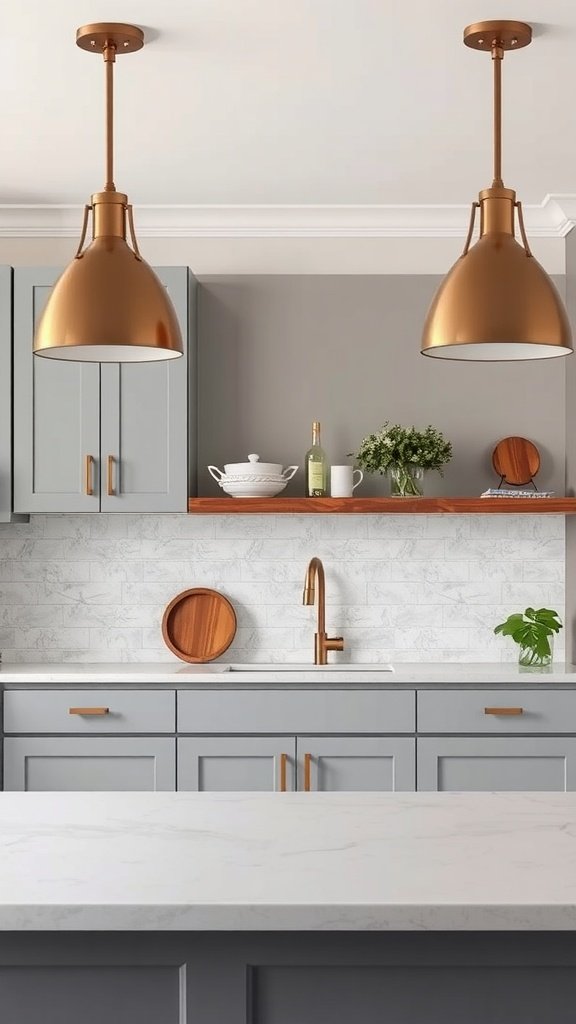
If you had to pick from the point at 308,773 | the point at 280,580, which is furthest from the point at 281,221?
the point at 308,773

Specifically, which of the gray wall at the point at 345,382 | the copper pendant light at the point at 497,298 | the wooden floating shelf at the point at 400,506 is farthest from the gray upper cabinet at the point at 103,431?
the copper pendant light at the point at 497,298

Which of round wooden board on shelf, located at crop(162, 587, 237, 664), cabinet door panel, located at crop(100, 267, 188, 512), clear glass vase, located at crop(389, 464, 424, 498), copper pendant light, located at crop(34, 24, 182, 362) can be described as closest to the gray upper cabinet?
cabinet door panel, located at crop(100, 267, 188, 512)

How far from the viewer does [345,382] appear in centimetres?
451

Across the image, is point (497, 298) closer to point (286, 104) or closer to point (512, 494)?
point (286, 104)

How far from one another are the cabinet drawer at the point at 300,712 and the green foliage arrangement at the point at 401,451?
89 cm

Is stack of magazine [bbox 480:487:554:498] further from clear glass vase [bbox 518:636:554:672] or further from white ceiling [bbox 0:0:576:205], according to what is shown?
white ceiling [bbox 0:0:576:205]

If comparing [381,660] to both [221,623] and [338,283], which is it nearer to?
[221,623]

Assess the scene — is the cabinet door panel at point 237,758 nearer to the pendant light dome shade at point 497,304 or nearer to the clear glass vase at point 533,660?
the clear glass vase at point 533,660

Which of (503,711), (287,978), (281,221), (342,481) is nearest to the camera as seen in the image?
(287,978)

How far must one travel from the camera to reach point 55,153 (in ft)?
12.3

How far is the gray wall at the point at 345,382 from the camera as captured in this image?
14.8 feet

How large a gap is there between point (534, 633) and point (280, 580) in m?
1.04

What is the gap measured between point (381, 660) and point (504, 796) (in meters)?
2.29

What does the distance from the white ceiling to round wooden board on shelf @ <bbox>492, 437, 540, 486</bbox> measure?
3.12 ft
